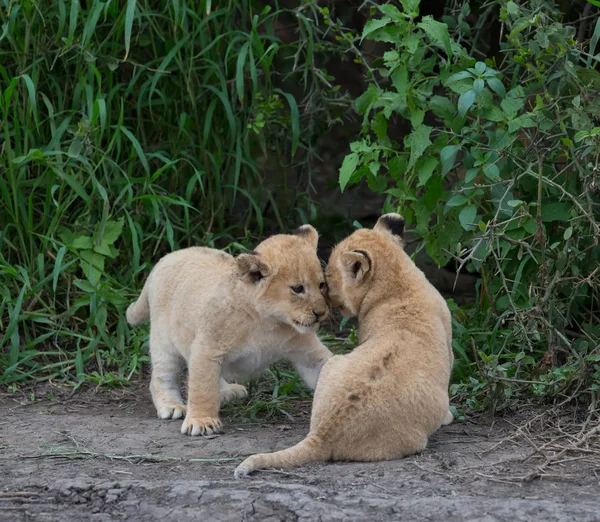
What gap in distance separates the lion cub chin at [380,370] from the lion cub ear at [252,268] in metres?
0.39

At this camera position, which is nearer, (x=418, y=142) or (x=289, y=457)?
(x=289, y=457)

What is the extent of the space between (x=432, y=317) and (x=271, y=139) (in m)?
3.32

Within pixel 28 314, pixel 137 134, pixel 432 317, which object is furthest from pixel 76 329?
pixel 432 317

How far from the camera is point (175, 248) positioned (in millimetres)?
7965

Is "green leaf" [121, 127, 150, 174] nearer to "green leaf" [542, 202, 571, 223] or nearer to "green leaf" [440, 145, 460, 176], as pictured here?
"green leaf" [440, 145, 460, 176]

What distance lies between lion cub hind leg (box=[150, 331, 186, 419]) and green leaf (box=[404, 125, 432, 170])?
6.29ft

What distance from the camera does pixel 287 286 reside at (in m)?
5.85

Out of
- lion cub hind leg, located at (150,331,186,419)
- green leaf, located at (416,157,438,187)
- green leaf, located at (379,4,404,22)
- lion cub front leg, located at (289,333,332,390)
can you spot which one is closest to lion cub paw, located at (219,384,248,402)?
lion cub hind leg, located at (150,331,186,419)

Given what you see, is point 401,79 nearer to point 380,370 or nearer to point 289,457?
point 380,370

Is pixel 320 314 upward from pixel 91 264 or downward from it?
upward

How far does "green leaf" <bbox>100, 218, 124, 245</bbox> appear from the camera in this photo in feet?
24.7

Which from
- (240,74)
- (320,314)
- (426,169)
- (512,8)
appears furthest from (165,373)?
(512,8)

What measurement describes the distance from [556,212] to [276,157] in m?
3.14

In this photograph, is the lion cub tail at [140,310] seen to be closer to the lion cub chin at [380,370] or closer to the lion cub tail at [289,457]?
the lion cub chin at [380,370]
